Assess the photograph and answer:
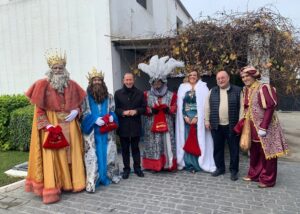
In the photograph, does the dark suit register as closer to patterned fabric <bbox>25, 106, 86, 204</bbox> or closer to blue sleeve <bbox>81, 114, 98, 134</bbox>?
blue sleeve <bbox>81, 114, 98, 134</bbox>

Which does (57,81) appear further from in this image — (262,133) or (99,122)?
(262,133)

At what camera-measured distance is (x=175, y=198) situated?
14.8ft

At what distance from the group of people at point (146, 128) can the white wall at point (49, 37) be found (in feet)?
9.83

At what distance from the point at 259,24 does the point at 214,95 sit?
2.09 m

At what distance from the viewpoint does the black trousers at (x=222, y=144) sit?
5.20 metres

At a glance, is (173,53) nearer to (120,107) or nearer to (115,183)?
(120,107)

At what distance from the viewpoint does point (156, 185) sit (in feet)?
16.6

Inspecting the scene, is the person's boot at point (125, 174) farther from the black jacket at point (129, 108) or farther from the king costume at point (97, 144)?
the black jacket at point (129, 108)

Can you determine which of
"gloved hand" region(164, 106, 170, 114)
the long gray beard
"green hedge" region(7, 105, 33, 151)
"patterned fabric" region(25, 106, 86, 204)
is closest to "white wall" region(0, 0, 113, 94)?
"green hedge" region(7, 105, 33, 151)

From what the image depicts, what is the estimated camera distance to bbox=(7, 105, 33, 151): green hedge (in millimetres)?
7508

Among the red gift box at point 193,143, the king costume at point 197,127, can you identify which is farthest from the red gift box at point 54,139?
the red gift box at point 193,143

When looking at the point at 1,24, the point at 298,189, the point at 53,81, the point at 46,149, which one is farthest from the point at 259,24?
the point at 1,24

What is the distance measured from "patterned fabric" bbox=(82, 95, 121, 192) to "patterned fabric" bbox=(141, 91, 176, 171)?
0.66 m

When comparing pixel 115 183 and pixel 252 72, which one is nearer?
pixel 252 72
